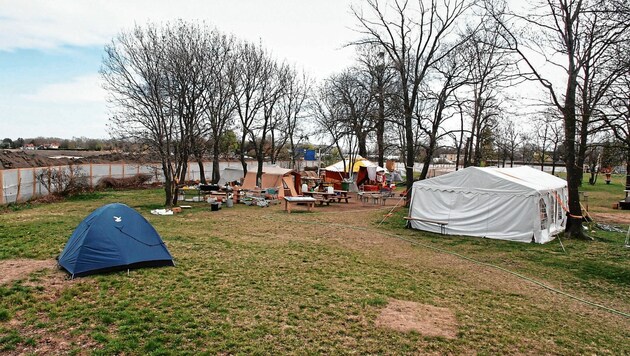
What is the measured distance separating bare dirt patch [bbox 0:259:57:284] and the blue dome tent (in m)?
0.34

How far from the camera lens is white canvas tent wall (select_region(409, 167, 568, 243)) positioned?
13109 millimetres

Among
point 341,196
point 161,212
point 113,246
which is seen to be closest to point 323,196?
point 341,196

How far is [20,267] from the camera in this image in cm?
744

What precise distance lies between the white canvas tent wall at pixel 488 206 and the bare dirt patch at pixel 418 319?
8.21 meters

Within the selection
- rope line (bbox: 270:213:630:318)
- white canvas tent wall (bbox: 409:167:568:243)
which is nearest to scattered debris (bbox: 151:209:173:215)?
rope line (bbox: 270:213:630:318)

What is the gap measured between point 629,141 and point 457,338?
22.1ft

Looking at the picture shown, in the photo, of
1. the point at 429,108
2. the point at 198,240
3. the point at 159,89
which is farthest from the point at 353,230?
the point at 429,108

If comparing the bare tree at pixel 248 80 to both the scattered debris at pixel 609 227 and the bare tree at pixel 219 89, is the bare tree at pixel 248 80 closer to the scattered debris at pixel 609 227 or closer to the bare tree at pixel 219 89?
the bare tree at pixel 219 89

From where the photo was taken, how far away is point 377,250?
11273mm

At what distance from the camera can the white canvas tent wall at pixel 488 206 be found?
1311cm

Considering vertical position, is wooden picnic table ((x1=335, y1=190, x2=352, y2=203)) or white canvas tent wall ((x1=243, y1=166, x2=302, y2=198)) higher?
white canvas tent wall ((x1=243, y1=166, x2=302, y2=198))

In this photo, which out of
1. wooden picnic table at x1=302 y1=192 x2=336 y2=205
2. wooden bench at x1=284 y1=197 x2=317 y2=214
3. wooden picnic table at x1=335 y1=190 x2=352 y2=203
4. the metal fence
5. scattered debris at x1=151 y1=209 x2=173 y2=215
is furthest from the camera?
wooden picnic table at x1=335 y1=190 x2=352 y2=203

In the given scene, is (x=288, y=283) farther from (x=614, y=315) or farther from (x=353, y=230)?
(x=353, y=230)

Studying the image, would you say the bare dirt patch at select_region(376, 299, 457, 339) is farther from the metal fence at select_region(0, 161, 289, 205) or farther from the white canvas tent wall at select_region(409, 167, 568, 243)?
the metal fence at select_region(0, 161, 289, 205)
